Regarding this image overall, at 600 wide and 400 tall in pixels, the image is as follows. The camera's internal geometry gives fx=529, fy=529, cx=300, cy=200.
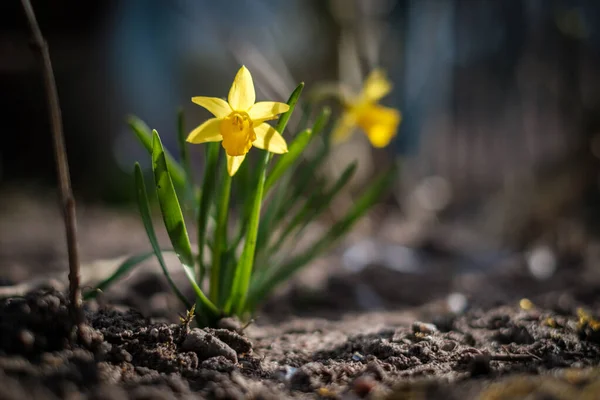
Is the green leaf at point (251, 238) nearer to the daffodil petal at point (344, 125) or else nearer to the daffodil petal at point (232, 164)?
the daffodil petal at point (232, 164)

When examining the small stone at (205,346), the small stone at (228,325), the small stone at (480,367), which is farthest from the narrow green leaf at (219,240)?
the small stone at (480,367)

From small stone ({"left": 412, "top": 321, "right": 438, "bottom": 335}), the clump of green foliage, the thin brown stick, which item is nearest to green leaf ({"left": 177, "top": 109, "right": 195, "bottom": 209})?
the clump of green foliage

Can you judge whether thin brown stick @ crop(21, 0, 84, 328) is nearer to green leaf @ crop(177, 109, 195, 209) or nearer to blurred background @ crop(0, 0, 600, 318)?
green leaf @ crop(177, 109, 195, 209)

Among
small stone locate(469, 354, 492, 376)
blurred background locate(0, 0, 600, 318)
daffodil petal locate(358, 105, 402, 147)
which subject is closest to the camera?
small stone locate(469, 354, 492, 376)

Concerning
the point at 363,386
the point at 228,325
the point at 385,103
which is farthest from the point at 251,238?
the point at 385,103

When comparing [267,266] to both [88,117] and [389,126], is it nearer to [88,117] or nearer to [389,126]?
[389,126]

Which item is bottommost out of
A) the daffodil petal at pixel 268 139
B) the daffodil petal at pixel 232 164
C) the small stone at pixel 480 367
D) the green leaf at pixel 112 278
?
the small stone at pixel 480 367

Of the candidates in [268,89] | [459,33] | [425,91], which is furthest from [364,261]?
[459,33]
